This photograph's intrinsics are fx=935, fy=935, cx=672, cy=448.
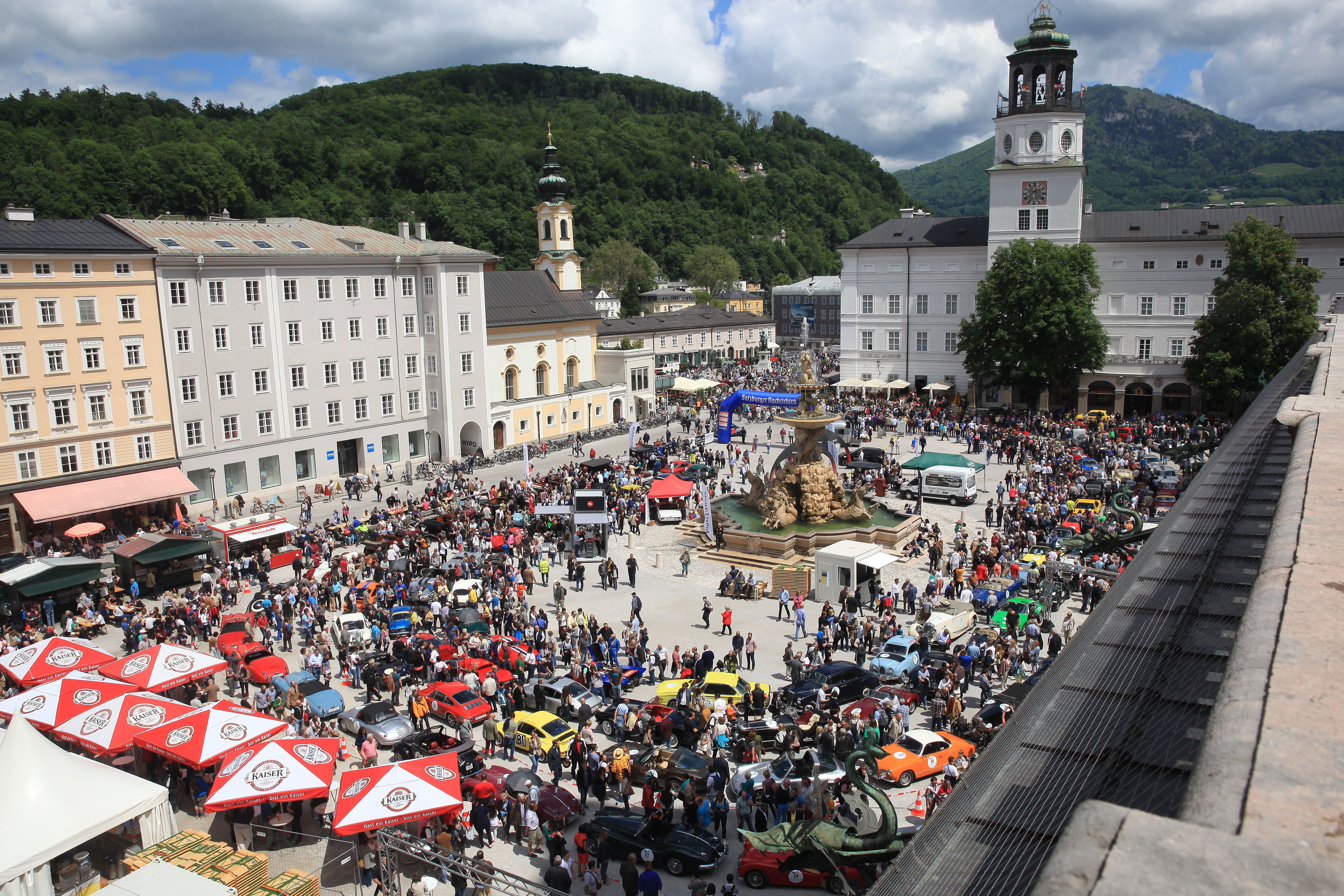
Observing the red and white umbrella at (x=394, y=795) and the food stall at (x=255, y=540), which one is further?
the food stall at (x=255, y=540)

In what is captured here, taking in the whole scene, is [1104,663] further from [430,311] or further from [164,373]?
[430,311]

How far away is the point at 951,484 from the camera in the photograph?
37.1 m

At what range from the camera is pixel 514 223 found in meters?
112

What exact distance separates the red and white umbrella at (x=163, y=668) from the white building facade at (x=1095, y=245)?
48446 millimetres

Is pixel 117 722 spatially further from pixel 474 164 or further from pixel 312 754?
pixel 474 164

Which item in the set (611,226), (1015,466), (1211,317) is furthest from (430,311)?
(611,226)

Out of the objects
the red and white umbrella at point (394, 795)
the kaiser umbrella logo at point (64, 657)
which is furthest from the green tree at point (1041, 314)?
the kaiser umbrella logo at point (64, 657)

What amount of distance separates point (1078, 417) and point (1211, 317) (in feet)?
26.7

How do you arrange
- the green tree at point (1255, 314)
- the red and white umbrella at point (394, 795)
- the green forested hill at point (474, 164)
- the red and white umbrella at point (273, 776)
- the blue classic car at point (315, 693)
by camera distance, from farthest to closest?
the green forested hill at point (474, 164)
the green tree at point (1255, 314)
the blue classic car at point (315, 693)
the red and white umbrella at point (273, 776)
the red and white umbrella at point (394, 795)

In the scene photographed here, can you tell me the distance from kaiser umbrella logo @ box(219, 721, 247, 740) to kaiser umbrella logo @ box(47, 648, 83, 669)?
6.43 metres

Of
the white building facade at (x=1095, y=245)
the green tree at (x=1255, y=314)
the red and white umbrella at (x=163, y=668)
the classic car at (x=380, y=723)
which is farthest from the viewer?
the white building facade at (x=1095, y=245)

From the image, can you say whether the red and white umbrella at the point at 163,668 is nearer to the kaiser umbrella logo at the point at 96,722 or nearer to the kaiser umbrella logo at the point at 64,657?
the kaiser umbrella logo at the point at 64,657

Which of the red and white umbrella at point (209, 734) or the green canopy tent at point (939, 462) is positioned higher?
the green canopy tent at point (939, 462)

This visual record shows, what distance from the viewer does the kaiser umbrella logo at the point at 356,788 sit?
14.0 meters
